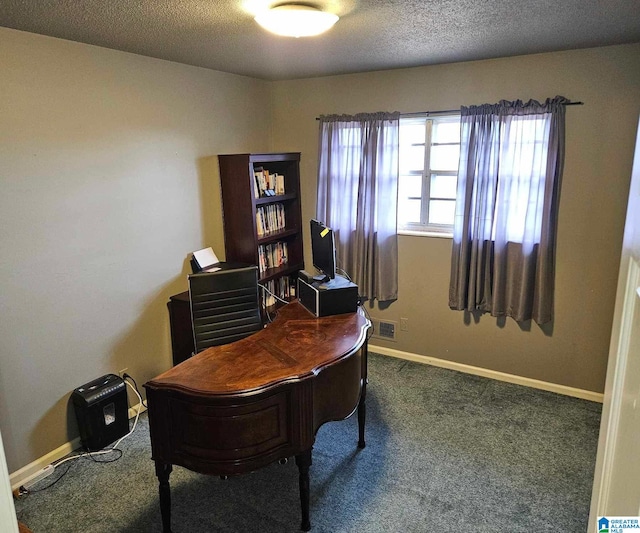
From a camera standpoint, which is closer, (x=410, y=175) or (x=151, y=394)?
(x=151, y=394)

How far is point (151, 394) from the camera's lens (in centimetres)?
207

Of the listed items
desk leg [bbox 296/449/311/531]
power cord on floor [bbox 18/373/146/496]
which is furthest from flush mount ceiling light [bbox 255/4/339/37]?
power cord on floor [bbox 18/373/146/496]

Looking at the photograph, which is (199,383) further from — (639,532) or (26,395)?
(639,532)

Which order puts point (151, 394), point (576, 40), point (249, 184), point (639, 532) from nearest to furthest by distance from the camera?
point (639, 532), point (151, 394), point (576, 40), point (249, 184)

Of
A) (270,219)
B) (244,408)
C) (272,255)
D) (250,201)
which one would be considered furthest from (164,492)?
(270,219)

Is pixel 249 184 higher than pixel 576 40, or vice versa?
pixel 576 40

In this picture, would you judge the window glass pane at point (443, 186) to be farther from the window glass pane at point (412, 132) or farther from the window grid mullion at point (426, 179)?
the window glass pane at point (412, 132)

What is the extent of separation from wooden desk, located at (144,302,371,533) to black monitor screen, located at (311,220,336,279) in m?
0.72

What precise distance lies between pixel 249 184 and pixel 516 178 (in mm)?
2060

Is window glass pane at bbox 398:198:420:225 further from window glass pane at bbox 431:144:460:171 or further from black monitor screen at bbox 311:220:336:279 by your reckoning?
black monitor screen at bbox 311:220:336:279

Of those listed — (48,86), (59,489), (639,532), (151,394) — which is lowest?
(59,489)

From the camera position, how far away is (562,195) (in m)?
3.34

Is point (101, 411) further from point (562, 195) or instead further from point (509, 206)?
point (562, 195)

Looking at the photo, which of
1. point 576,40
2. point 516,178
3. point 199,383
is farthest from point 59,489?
point 576,40
